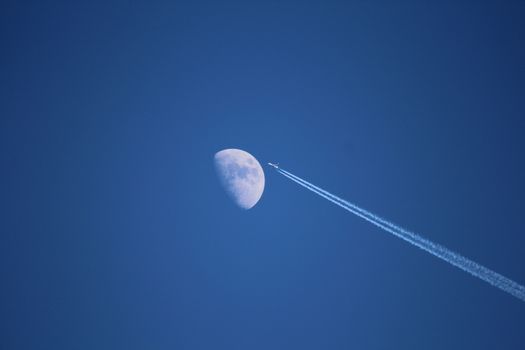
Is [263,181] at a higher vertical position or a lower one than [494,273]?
lower

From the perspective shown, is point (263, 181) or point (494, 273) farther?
point (263, 181)

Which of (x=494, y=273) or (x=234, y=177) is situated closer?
(x=494, y=273)

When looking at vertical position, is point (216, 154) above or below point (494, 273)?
below

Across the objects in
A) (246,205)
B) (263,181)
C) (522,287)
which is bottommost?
(246,205)

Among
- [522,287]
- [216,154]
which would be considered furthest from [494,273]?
[216,154]

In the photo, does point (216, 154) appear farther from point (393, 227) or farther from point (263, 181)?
point (393, 227)

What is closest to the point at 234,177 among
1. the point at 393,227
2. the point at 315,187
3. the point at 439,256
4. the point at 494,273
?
the point at 315,187

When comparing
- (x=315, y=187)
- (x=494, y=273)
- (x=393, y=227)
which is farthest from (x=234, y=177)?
(x=494, y=273)

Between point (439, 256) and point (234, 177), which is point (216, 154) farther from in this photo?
point (439, 256)
